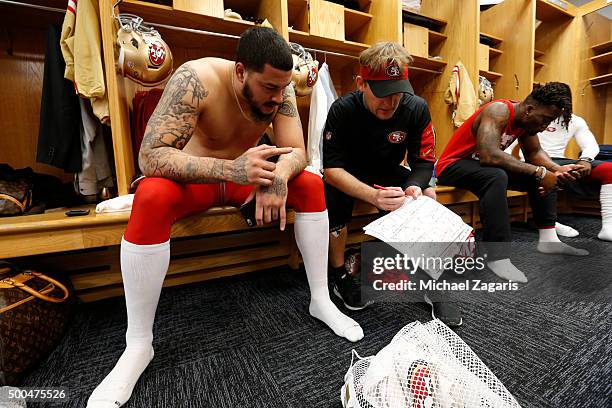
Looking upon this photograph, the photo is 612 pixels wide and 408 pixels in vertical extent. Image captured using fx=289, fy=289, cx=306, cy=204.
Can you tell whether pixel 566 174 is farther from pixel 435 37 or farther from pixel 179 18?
pixel 179 18

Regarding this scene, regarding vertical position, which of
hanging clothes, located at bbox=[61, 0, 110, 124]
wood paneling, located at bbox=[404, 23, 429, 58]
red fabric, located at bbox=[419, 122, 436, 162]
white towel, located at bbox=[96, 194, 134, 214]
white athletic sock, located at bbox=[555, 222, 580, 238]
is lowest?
white athletic sock, located at bbox=[555, 222, 580, 238]

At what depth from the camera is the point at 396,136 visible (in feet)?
4.12

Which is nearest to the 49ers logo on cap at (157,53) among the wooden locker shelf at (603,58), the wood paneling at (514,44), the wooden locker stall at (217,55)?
the wooden locker stall at (217,55)

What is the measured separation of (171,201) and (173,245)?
786mm

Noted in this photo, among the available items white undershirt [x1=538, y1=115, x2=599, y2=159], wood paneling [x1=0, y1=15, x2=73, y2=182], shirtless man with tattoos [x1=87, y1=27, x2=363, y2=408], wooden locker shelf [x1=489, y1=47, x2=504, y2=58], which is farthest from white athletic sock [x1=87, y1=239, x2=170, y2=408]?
wooden locker shelf [x1=489, y1=47, x2=504, y2=58]

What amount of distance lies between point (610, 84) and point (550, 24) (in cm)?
106

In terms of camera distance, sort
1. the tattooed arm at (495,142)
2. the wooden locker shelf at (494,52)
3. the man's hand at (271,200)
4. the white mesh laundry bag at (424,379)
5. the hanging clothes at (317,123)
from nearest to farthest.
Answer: the white mesh laundry bag at (424,379)
the man's hand at (271,200)
the tattooed arm at (495,142)
the hanging clothes at (317,123)
the wooden locker shelf at (494,52)

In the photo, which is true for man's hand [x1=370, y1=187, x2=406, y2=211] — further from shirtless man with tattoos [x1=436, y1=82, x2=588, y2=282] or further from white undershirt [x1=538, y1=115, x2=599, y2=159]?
white undershirt [x1=538, y1=115, x2=599, y2=159]

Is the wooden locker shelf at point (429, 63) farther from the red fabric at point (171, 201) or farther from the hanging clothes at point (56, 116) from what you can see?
the hanging clothes at point (56, 116)

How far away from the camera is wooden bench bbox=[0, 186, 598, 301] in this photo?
994 millimetres

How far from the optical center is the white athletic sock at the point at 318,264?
0.98 m

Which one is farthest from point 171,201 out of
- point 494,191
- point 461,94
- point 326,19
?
point 461,94

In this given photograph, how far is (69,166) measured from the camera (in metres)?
1.36

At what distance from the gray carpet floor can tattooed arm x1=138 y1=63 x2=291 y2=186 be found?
537mm
